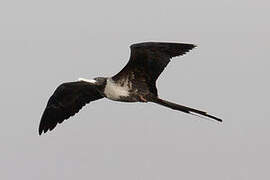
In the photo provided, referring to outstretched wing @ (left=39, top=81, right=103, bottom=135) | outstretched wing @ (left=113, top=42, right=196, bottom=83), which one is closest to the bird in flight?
outstretched wing @ (left=113, top=42, right=196, bottom=83)

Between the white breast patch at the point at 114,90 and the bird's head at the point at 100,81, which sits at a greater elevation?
the bird's head at the point at 100,81

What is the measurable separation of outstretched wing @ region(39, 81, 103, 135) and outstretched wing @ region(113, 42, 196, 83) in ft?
6.81

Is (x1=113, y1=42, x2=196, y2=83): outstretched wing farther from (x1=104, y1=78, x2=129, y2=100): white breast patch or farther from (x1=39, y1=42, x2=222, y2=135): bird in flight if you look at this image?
(x1=104, y1=78, x2=129, y2=100): white breast patch

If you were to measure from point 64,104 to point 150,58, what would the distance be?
3.57 meters

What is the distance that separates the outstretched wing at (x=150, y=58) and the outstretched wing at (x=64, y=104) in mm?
2075

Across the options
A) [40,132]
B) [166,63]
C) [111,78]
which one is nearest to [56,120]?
[40,132]

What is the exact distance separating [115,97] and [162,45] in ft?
5.69

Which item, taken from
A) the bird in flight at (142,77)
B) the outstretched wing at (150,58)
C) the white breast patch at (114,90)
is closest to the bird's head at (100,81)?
the bird in flight at (142,77)

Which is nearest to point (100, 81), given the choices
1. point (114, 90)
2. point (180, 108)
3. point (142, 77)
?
point (114, 90)

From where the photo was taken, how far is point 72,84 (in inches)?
643

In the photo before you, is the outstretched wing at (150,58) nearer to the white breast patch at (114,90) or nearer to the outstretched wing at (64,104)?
the white breast patch at (114,90)

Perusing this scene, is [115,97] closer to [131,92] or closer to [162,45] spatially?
[131,92]

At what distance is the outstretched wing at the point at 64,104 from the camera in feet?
55.3

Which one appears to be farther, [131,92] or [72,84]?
[72,84]
